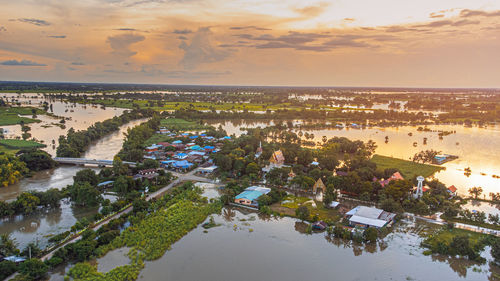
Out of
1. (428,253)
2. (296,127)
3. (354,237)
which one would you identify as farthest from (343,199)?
(296,127)

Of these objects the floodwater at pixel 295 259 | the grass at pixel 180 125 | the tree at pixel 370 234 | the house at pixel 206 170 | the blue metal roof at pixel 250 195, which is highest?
the grass at pixel 180 125

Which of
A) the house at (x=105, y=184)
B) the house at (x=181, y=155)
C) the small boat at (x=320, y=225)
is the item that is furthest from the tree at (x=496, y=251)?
the house at (x=181, y=155)

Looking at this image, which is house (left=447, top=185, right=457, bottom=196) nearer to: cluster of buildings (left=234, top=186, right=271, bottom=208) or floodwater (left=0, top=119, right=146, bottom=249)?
cluster of buildings (left=234, top=186, right=271, bottom=208)

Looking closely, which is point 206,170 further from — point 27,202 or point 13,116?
point 13,116

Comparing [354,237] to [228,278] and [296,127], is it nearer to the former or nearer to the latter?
[228,278]

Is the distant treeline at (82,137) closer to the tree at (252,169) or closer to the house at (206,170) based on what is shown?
the house at (206,170)
